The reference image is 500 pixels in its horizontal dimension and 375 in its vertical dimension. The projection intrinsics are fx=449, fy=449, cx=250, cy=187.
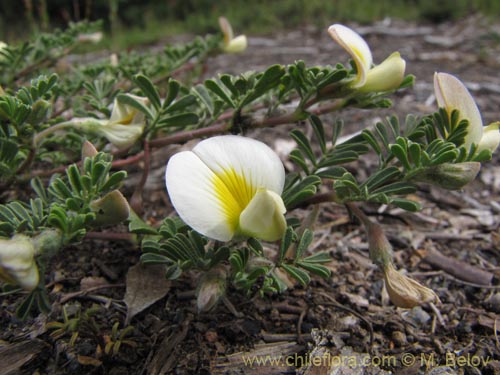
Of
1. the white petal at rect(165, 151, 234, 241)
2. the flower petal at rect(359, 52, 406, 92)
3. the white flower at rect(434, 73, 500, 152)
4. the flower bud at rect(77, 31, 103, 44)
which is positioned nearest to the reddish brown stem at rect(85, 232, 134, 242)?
the white petal at rect(165, 151, 234, 241)

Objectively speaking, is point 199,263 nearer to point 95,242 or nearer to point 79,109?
point 95,242

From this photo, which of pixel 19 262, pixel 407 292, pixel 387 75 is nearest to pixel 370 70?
pixel 387 75

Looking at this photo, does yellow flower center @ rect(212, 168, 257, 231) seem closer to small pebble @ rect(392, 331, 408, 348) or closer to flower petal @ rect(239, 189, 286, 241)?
flower petal @ rect(239, 189, 286, 241)

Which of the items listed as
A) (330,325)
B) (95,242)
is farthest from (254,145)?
(95,242)

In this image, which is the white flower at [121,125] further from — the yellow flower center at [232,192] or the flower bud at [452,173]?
the flower bud at [452,173]

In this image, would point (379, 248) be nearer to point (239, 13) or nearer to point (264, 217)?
point (264, 217)
